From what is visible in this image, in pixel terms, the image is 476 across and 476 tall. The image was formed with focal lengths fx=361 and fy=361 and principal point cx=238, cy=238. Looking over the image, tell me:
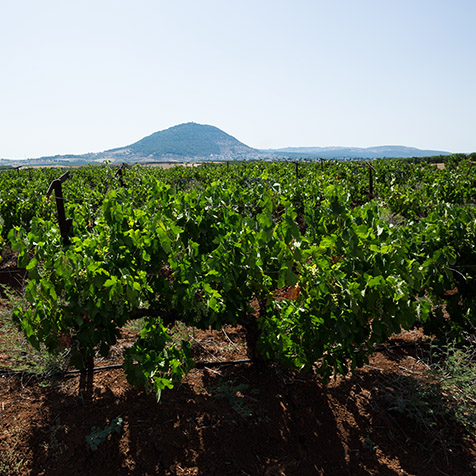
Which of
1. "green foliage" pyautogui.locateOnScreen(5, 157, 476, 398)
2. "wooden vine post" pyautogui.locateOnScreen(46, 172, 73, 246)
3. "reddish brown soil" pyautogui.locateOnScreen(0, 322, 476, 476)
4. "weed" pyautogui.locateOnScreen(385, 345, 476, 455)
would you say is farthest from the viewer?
"wooden vine post" pyautogui.locateOnScreen(46, 172, 73, 246)

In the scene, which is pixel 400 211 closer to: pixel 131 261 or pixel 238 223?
pixel 238 223

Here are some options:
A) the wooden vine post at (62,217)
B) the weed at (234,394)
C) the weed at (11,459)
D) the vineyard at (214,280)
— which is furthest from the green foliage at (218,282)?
the weed at (11,459)

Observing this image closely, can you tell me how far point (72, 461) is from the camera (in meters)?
2.48

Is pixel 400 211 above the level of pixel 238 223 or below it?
below

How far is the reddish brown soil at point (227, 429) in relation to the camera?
253 cm

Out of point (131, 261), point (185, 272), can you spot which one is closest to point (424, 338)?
point (185, 272)

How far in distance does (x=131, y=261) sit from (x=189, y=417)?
1.36 meters

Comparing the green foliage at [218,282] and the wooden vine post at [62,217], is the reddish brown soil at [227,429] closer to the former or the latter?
the green foliage at [218,282]

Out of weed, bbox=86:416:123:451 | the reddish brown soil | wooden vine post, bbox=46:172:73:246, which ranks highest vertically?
wooden vine post, bbox=46:172:73:246

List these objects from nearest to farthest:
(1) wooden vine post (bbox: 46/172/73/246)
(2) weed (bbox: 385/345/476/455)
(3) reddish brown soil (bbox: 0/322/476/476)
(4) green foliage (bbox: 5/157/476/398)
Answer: (4) green foliage (bbox: 5/157/476/398) < (3) reddish brown soil (bbox: 0/322/476/476) < (2) weed (bbox: 385/345/476/455) < (1) wooden vine post (bbox: 46/172/73/246)

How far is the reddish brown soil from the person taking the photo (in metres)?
2.53

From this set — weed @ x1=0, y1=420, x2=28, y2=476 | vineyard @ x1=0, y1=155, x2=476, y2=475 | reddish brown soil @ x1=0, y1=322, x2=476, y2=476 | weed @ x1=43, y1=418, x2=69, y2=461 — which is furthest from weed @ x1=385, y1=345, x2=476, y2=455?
weed @ x1=0, y1=420, x2=28, y2=476

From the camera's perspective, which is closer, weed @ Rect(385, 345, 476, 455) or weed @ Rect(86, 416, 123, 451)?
weed @ Rect(86, 416, 123, 451)

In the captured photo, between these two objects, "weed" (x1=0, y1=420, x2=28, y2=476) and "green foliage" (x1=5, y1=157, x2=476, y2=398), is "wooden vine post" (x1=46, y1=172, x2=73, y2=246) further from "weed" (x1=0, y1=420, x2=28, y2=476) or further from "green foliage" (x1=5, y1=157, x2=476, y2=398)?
"weed" (x1=0, y1=420, x2=28, y2=476)
